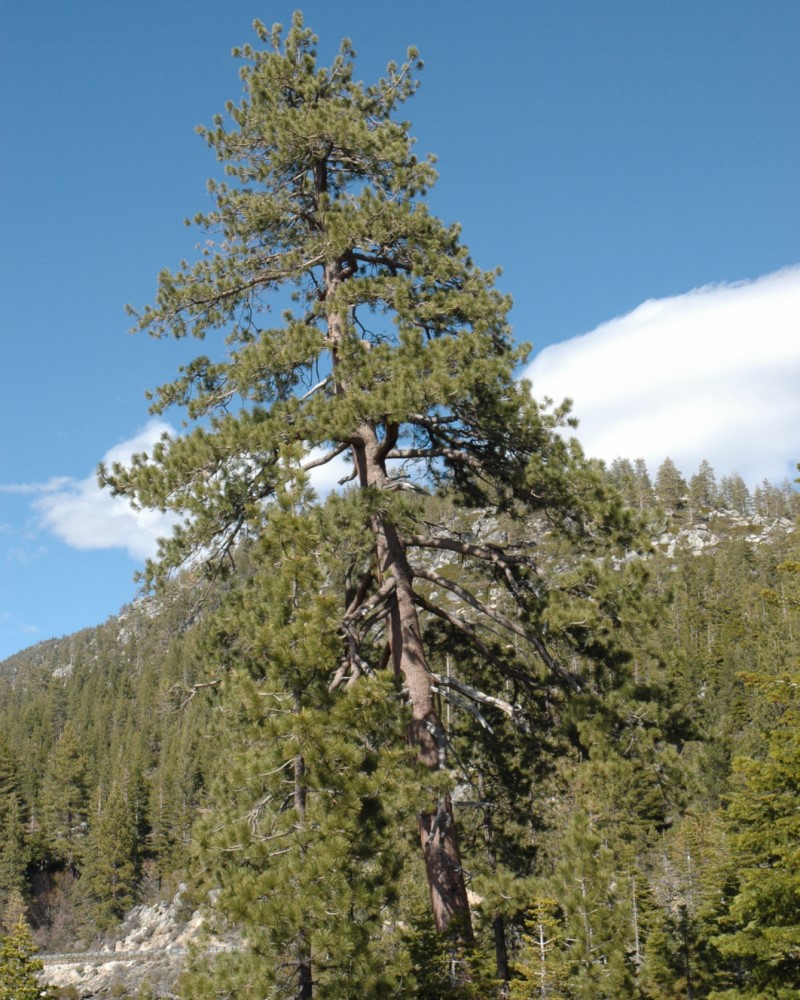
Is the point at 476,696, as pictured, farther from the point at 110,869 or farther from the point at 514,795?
the point at 110,869

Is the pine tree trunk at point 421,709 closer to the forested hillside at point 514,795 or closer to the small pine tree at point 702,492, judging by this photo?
the forested hillside at point 514,795

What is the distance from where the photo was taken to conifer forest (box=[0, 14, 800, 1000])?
21.1ft

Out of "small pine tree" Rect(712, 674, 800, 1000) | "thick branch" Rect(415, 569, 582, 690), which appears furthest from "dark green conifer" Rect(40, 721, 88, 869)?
"thick branch" Rect(415, 569, 582, 690)

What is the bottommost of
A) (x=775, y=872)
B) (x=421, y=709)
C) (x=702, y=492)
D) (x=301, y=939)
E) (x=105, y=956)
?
(x=105, y=956)

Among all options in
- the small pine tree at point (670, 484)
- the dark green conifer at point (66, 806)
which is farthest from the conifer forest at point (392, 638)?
the small pine tree at point (670, 484)

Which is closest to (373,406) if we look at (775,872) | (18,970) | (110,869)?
(775,872)

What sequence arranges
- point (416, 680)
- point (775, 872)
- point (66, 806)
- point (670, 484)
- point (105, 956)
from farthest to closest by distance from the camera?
point (670, 484)
point (66, 806)
point (105, 956)
point (775, 872)
point (416, 680)

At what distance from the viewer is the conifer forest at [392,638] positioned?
6.45m

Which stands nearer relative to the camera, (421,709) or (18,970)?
(421,709)

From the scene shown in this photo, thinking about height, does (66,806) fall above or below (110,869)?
above

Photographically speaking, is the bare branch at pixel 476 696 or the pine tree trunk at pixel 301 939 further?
the bare branch at pixel 476 696

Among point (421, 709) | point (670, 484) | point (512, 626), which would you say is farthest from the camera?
point (670, 484)

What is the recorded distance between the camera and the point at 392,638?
901 centimetres

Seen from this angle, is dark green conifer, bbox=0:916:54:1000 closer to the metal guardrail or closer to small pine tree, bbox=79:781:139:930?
the metal guardrail
